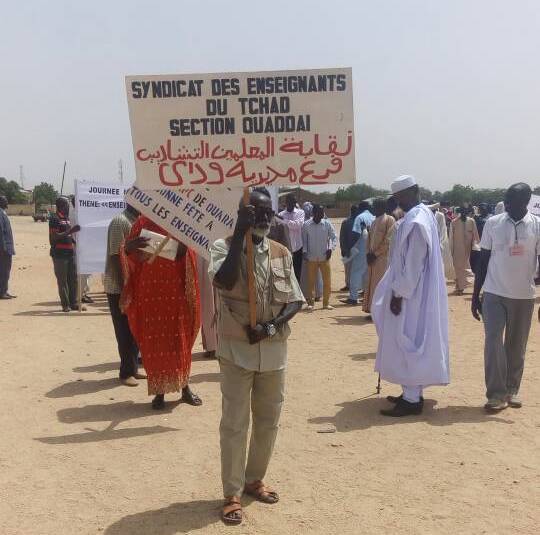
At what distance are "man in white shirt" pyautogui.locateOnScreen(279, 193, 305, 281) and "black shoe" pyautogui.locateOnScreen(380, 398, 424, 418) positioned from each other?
671 cm

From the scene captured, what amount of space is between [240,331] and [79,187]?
818 cm

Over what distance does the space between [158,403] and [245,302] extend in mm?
2412

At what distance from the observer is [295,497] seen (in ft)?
12.8

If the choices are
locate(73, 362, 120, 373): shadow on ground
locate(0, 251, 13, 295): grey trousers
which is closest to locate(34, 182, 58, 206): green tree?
locate(0, 251, 13, 295): grey trousers

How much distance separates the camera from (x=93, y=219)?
11.2 meters

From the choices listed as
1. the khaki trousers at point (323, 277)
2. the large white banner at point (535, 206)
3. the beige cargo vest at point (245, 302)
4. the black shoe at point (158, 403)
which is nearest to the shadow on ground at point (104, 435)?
the black shoe at point (158, 403)

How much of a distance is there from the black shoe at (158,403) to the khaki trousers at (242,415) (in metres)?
2.05

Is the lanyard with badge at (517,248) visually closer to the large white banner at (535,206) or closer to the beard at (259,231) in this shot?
the beard at (259,231)

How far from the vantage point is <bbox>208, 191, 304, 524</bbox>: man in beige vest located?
3.50m

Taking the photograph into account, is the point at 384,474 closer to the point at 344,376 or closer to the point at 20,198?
the point at 344,376

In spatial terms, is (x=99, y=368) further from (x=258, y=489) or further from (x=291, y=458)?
(x=258, y=489)

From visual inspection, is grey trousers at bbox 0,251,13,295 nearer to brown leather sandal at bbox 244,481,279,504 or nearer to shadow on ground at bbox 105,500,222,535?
shadow on ground at bbox 105,500,222,535

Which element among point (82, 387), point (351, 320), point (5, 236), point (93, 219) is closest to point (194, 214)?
point (82, 387)

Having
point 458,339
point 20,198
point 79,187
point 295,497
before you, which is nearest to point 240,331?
point 295,497
